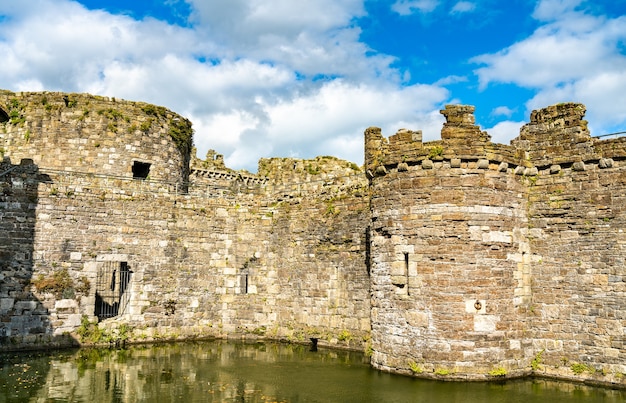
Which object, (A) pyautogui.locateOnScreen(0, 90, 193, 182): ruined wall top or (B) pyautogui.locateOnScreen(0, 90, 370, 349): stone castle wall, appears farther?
(A) pyautogui.locateOnScreen(0, 90, 193, 182): ruined wall top

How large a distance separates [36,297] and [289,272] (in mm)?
8466

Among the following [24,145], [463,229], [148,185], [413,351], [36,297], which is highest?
[24,145]

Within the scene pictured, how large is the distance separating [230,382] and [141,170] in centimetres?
1210

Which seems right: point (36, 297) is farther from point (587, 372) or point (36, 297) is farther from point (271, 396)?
point (587, 372)

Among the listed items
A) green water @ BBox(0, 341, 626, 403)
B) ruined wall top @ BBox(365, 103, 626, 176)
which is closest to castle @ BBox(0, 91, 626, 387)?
ruined wall top @ BBox(365, 103, 626, 176)

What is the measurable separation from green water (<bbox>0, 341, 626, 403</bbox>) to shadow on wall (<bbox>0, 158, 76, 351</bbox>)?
940mm

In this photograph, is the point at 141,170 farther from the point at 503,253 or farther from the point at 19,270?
the point at 503,253

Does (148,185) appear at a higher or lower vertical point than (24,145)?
lower

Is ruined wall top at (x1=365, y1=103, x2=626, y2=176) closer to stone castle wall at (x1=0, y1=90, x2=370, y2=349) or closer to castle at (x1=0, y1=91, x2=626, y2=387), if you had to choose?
castle at (x1=0, y1=91, x2=626, y2=387)

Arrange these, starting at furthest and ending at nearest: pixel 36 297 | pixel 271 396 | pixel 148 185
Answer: pixel 148 185 < pixel 36 297 < pixel 271 396

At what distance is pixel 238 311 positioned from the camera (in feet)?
71.4

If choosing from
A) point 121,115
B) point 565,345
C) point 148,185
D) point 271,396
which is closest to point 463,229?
point 565,345

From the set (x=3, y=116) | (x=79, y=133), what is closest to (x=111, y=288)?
(x=79, y=133)

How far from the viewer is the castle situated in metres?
13.7
